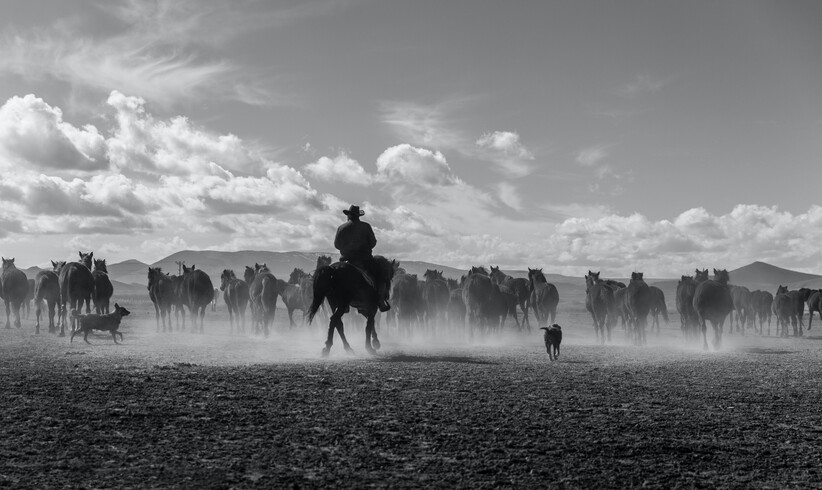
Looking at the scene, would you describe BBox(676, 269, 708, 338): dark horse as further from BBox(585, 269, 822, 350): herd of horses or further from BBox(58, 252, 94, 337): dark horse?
BBox(58, 252, 94, 337): dark horse

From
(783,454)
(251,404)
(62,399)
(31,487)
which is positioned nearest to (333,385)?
(251,404)

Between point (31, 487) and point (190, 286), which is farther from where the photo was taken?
point (190, 286)

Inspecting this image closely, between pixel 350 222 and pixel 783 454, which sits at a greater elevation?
pixel 350 222

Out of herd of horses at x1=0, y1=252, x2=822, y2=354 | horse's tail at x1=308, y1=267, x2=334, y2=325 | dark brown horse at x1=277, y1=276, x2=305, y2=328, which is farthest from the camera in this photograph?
dark brown horse at x1=277, y1=276, x2=305, y2=328

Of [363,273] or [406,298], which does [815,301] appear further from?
[363,273]

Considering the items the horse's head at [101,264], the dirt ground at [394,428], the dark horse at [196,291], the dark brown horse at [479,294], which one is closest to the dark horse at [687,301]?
the dark brown horse at [479,294]

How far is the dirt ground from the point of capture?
5809mm

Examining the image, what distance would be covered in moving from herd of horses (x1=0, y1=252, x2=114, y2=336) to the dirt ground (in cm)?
1373

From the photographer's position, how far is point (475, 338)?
30.9m

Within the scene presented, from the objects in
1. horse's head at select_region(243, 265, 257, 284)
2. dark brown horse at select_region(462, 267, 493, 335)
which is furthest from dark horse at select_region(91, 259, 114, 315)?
dark brown horse at select_region(462, 267, 493, 335)

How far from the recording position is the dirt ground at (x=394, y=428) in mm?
5809

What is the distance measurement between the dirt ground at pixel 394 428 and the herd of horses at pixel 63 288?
45.0 ft

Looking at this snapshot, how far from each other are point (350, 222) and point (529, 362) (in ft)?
17.7

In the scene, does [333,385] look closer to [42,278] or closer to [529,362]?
[529,362]
